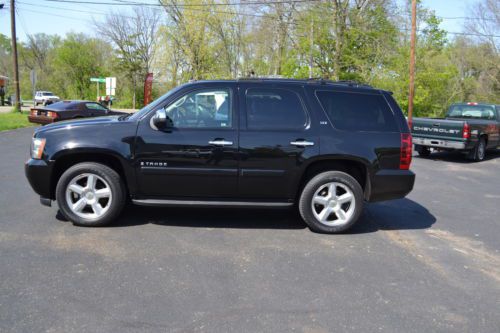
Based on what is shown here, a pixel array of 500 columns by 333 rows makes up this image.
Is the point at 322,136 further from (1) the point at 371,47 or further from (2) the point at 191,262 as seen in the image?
(1) the point at 371,47

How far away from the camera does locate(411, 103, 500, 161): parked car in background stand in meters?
12.6

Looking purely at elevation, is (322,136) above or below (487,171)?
above

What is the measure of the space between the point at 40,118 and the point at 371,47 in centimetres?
2116

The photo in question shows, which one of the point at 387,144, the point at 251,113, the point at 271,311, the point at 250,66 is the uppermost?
the point at 250,66

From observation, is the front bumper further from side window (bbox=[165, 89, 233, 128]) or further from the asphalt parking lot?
side window (bbox=[165, 89, 233, 128])

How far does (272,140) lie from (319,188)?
82cm

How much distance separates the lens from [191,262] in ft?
13.9

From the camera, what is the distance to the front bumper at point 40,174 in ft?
16.8

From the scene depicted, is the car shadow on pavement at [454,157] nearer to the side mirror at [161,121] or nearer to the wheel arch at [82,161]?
Result: the side mirror at [161,121]

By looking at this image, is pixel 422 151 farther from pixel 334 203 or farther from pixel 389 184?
pixel 334 203

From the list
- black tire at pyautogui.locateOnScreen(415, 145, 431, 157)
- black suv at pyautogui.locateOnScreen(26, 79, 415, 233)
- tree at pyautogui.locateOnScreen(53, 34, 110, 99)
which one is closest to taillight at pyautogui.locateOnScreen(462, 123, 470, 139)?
black tire at pyautogui.locateOnScreen(415, 145, 431, 157)

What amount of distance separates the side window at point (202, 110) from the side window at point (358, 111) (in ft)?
3.76

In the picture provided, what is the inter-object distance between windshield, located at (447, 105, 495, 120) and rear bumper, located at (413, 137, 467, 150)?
8.24 feet

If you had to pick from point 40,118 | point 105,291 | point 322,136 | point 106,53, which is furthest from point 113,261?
point 106,53
